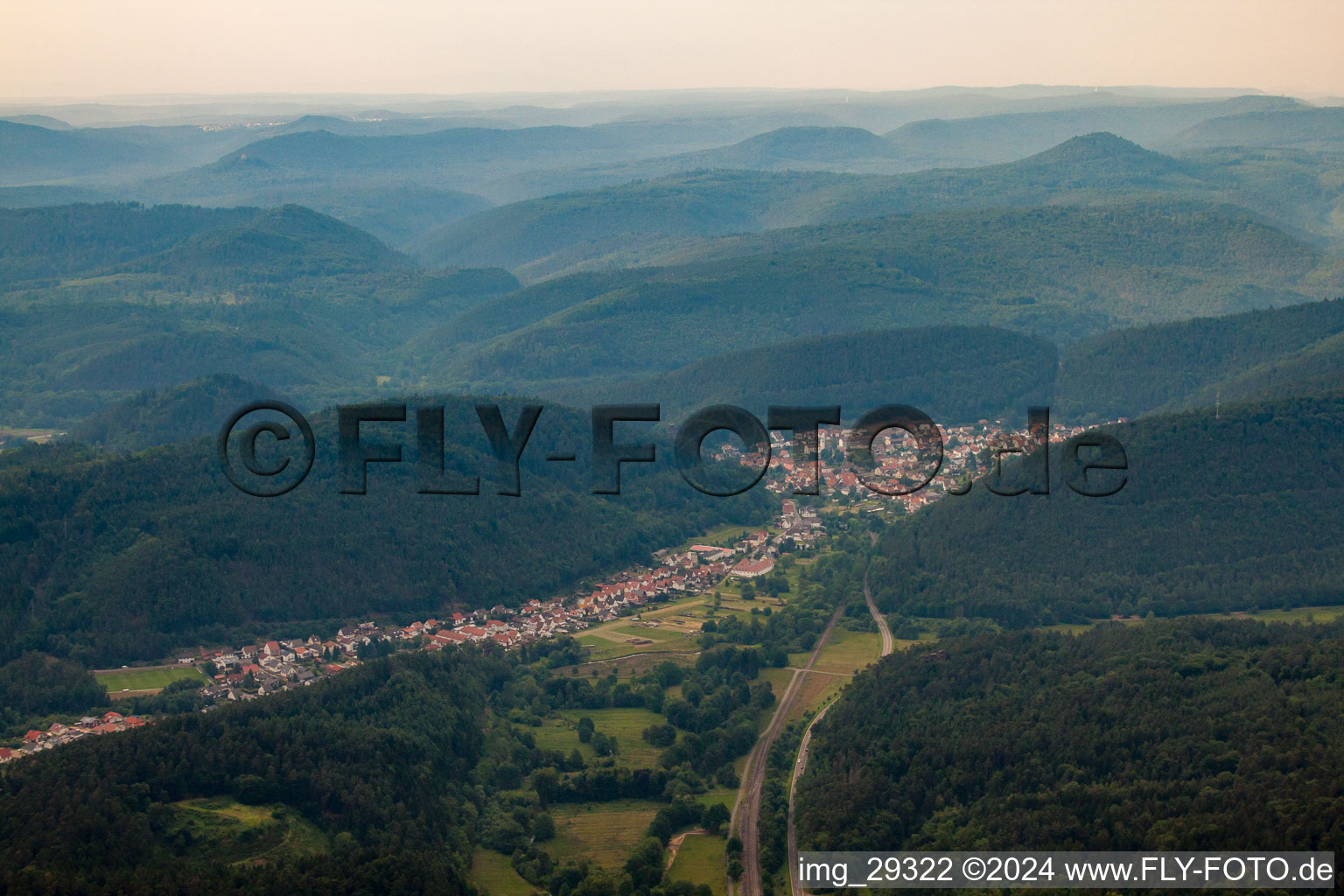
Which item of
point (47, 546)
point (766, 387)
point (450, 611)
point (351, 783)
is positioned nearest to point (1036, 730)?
point (351, 783)

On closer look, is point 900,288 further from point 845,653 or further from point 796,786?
point 796,786

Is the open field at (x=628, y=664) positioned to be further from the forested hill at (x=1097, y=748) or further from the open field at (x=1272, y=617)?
the open field at (x=1272, y=617)

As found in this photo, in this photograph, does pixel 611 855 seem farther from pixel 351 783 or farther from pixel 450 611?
pixel 450 611

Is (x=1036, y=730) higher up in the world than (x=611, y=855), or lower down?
higher up

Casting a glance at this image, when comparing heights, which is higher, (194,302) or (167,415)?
(194,302)

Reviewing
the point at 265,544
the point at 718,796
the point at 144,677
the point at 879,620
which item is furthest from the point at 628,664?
the point at 265,544
